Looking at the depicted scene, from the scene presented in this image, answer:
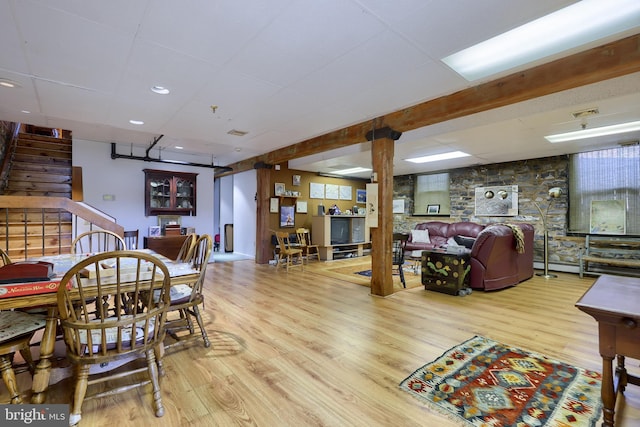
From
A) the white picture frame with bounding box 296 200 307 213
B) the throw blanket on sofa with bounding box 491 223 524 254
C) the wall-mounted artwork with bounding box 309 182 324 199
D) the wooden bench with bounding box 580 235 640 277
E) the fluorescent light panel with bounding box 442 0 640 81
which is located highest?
the fluorescent light panel with bounding box 442 0 640 81

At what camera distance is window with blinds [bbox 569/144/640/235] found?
5332mm

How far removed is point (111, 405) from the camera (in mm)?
1791

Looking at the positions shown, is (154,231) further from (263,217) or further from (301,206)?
(301,206)

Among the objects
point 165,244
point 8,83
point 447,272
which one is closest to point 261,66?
point 8,83

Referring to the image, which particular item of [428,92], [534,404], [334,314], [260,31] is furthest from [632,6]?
[334,314]

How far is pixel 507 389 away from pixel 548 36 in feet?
9.15

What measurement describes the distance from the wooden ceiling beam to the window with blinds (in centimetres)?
440

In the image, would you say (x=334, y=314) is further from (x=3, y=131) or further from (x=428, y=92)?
(x=3, y=131)

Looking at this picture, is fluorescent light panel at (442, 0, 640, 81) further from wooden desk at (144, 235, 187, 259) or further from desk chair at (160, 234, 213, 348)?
wooden desk at (144, 235, 187, 259)

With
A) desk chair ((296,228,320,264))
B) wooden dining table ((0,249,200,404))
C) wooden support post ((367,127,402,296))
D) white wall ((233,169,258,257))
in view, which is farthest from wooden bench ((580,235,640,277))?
white wall ((233,169,258,257))

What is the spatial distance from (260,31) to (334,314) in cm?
297

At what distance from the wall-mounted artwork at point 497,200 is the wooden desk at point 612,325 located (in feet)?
19.1

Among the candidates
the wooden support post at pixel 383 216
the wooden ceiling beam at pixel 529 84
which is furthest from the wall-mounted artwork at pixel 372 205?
the wooden ceiling beam at pixel 529 84

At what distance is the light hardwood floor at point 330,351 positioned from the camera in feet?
5.62
